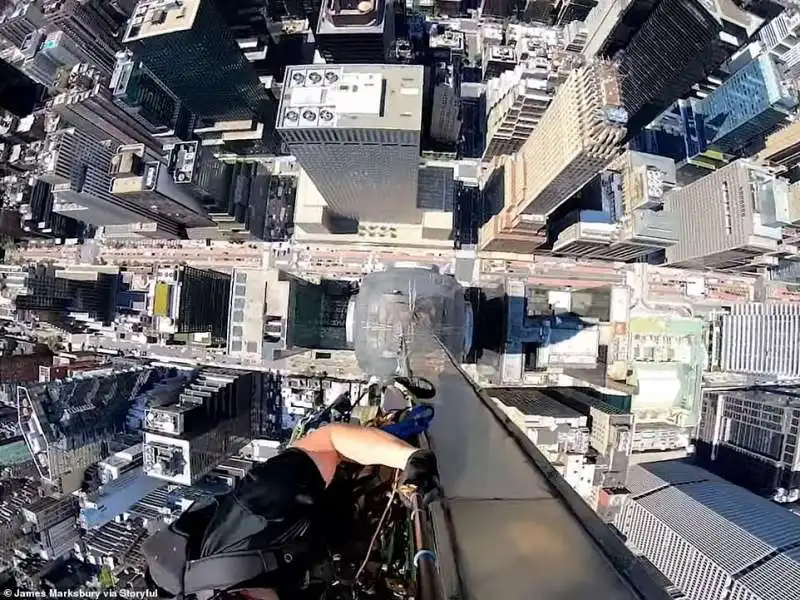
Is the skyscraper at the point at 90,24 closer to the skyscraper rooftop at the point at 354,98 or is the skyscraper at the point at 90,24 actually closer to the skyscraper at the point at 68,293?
the skyscraper at the point at 68,293

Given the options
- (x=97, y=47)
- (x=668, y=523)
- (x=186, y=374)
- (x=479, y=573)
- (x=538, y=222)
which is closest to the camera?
(x=479, y=573)

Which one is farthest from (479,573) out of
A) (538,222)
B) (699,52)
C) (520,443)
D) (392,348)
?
(699,52)

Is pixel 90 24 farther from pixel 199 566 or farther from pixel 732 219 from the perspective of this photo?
pixel 732 219

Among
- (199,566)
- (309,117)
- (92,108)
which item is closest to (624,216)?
(309,117)

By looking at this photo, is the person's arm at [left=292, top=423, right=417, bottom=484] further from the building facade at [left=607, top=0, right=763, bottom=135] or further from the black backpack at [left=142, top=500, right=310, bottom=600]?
the building facade at [left=607, top=0, right=763, bottom=135]

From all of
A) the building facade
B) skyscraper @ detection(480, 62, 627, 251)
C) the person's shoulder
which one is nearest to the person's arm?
the person's shoulder

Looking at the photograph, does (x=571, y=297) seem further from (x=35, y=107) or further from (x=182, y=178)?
(x=35, y=107)

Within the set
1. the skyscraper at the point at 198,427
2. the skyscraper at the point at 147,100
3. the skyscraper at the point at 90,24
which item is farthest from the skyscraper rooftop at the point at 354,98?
the skyscraper at the point at 90,24

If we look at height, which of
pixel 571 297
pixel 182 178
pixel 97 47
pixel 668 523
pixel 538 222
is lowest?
pixel 668 523
